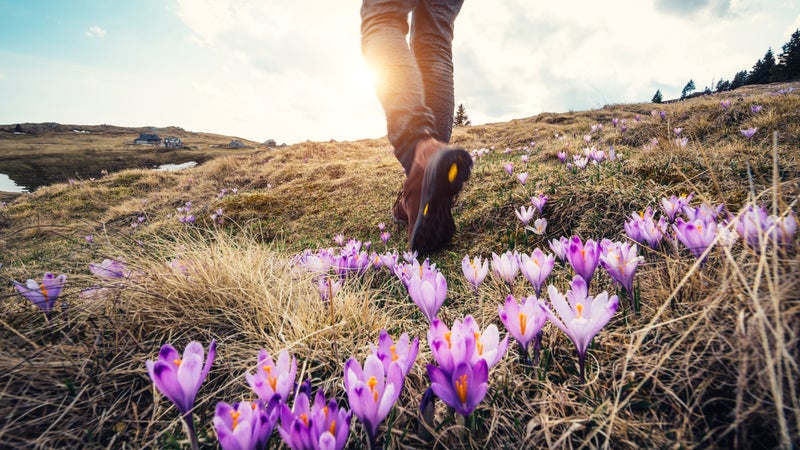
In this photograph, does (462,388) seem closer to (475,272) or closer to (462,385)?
(462,385)

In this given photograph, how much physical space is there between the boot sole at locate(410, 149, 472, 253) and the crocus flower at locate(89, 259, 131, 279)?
150cm

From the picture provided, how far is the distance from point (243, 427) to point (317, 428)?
139 mm

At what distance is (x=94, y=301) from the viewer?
147 centimetres

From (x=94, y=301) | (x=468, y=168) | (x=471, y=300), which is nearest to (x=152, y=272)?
(x=94, y=301)

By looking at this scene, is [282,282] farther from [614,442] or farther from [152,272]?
[614,442]

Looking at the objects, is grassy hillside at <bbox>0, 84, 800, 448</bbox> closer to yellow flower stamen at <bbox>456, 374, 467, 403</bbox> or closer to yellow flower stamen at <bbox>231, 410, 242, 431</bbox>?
yellow flower stamen at <bbox>456, 374, 467, 403</bbox>

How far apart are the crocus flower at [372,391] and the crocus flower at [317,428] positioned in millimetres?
43

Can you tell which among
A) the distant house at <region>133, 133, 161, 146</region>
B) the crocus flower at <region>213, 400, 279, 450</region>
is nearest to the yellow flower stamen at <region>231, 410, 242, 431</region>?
the crocus flower at <region>213, 400, 279, 450</region>

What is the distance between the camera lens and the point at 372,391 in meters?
0.83

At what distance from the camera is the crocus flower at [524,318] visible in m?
0.97

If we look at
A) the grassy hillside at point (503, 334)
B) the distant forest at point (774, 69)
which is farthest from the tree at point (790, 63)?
the grassy hillside at point (503, 334)

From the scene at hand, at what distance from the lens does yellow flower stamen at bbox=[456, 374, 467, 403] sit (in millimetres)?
802

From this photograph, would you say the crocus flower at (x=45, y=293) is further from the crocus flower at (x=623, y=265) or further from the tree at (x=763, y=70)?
the tree at (x=763, y=70)

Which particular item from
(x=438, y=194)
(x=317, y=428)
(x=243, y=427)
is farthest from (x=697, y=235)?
(x=243, y=427)
